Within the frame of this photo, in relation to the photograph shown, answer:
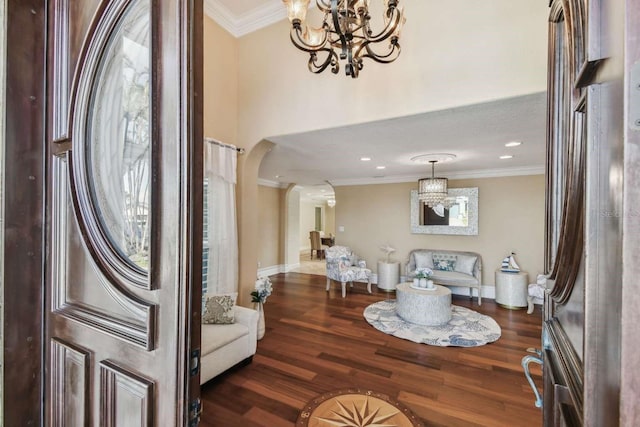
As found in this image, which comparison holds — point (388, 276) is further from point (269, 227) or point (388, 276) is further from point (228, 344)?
point (228, 344)

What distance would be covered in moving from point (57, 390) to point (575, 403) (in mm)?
1617

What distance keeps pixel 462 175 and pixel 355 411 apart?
4870 millimetres

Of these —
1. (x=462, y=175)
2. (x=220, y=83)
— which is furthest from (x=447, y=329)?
(x=220, y=83)

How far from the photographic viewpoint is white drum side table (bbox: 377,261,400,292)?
221 inches

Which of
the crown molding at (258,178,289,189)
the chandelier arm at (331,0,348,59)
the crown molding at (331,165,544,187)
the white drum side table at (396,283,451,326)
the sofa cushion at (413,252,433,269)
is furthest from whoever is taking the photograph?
the crown molding at (258,178,289,189)

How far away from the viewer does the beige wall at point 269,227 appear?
22.2 ft

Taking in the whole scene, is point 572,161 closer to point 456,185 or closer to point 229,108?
point 229,108

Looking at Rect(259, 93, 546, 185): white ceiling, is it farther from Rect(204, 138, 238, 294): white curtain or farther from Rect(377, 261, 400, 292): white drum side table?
Rect(377, 261, 400, 292): white drum side table

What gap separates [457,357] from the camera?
114 inches

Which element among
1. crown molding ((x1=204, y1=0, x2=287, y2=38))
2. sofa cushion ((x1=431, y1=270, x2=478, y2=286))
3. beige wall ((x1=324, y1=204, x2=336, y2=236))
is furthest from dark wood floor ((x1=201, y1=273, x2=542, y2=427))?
beige wall ((x1=324, y1=204, x2=336, y2=236))

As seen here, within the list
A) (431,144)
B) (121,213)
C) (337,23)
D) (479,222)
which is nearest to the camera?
(121,213)

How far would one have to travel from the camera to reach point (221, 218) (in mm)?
2738

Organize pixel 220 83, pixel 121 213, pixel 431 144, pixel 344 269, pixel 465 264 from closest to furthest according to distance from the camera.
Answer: pixel 121 213 → pixel 220 83 → pixel 431 144 → pixel 465 264 → pixel 344 269

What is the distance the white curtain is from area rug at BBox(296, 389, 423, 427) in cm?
138
